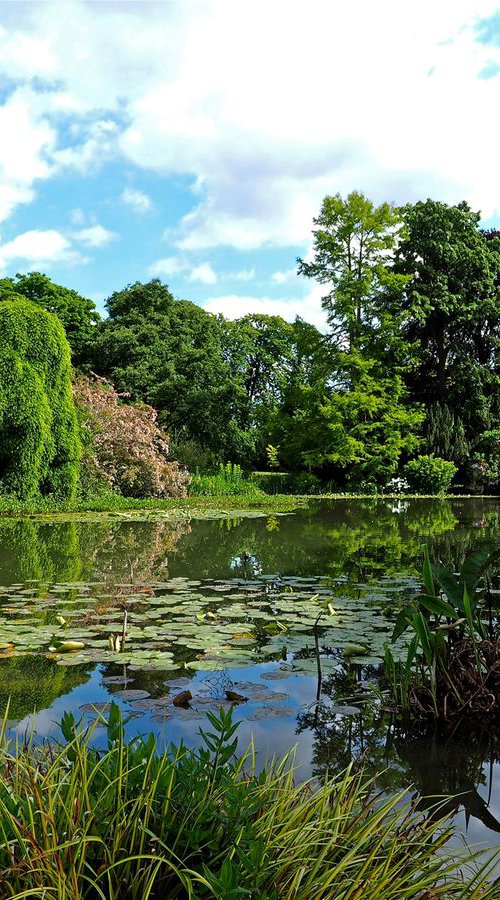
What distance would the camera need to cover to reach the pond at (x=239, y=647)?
2.94 metres

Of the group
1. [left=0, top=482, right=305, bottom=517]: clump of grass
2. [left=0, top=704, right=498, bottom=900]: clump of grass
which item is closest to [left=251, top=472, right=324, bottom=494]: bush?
[left=0, top=482, right=305, bottom=517]: clump of grass

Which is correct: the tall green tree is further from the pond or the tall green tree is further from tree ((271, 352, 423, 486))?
the pond

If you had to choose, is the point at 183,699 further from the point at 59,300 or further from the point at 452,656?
the point at 59,300

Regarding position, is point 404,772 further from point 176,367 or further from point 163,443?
point 176,367

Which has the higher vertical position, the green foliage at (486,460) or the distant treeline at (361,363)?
the distant treeline at (361,363)

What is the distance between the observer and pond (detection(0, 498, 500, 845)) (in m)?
2.94

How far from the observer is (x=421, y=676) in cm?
348

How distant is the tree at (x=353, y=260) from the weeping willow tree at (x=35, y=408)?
10.8 m

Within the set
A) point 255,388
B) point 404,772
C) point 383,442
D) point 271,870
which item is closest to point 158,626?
point 404,772

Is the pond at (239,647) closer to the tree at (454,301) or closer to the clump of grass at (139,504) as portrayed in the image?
the clump of grass at (139,504)

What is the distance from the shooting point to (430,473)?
2259 centimetres

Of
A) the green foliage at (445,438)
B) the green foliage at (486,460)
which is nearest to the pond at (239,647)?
the green foliage at (445,438)

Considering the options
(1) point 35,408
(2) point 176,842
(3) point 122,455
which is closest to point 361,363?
(3) point 122,455

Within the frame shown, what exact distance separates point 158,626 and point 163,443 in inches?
528
